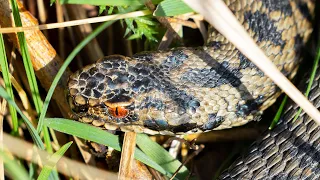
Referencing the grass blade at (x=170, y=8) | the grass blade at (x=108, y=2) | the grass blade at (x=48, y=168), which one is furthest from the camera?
the grass blade at (x=170, y=8)

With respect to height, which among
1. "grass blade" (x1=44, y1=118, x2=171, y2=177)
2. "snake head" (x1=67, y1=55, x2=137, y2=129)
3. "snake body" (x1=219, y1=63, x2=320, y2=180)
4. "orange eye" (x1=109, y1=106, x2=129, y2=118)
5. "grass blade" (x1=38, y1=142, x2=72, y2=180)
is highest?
"snake head" (x1=67, y1=55, x2=137, y2=129)

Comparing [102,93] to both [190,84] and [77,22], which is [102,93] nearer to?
[77,22]

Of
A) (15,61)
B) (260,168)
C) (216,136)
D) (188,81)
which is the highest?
(15,61)

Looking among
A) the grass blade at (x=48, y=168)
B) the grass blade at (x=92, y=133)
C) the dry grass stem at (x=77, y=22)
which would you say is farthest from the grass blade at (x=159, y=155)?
the dry grass stem at (x=77, y=22)

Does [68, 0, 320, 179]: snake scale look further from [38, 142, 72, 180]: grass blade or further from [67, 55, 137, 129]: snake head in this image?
[38, 142, 72, 180]: grass blade

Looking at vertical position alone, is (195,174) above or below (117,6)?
below

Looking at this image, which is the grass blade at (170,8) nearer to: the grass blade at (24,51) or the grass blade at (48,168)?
the grass blade at (24,51)

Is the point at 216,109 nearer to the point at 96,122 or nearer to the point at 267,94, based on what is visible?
the point at 267,94

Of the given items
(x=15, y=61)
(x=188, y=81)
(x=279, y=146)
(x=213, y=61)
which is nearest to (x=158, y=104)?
(x=188, y=81)

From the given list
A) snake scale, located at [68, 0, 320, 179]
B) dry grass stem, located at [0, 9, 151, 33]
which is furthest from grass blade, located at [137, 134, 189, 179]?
dry grass stem, located at [0, 9, 151, 33]
